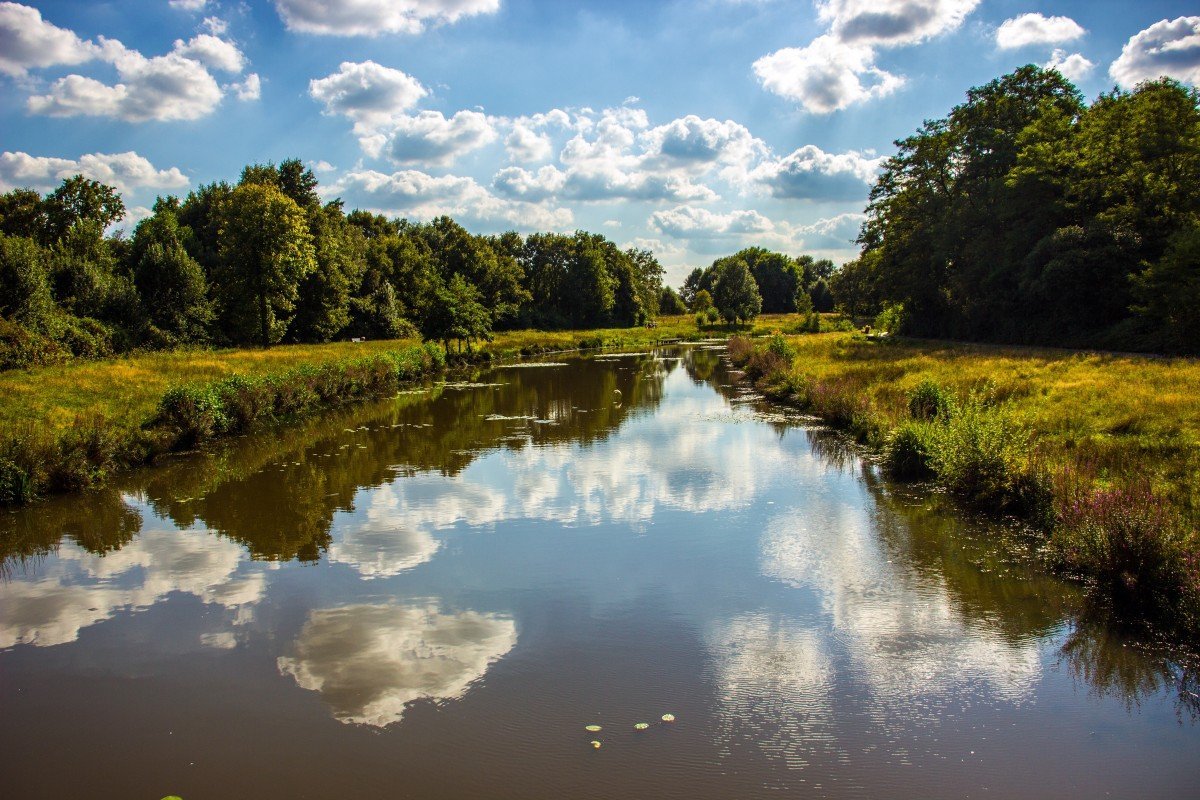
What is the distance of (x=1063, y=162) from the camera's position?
30484 millimetres

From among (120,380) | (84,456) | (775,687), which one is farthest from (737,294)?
(775,687)

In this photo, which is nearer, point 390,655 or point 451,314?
point 390,655

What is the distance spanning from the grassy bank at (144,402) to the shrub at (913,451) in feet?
54.8

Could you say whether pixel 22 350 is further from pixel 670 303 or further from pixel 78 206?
pixel 670 303

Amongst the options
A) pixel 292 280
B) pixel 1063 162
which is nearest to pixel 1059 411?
pixel 1063 162

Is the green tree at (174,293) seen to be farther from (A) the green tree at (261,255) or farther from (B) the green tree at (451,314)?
(B) the green tree at (451,314)

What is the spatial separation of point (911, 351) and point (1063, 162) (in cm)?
1002

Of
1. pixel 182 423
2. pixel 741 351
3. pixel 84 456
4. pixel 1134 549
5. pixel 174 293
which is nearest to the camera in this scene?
pixel 1134 549

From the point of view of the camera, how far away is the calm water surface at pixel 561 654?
5.62m

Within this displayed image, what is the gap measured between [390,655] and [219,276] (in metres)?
41.3

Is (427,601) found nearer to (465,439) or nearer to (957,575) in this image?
(957,575)

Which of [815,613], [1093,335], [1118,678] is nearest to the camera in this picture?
[1118,678]

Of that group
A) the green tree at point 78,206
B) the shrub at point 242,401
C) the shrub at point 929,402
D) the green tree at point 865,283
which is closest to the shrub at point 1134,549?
the shrub at point 929,402

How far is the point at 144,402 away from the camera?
742 inches
